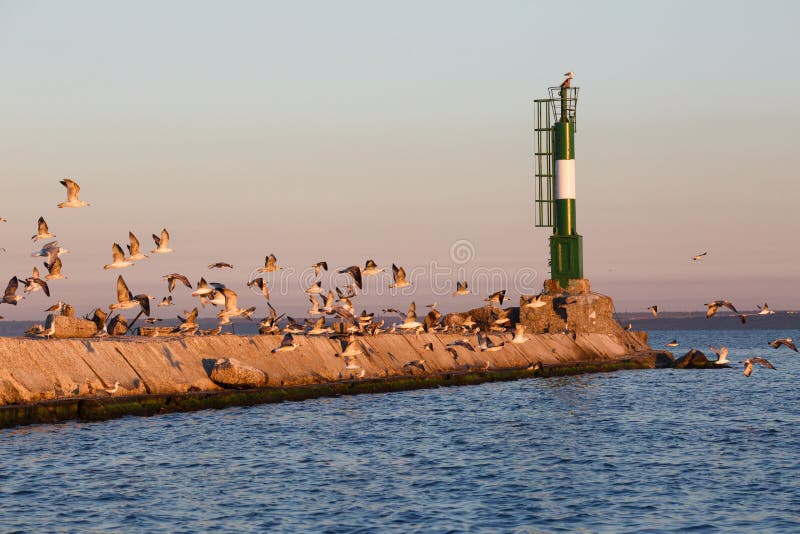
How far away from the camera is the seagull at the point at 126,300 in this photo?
144 ft

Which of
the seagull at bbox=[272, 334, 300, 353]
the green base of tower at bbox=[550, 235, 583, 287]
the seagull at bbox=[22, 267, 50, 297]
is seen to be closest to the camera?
the seagull at bbox=[22, 267, 50, 297]

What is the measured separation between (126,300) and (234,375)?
5.46 m

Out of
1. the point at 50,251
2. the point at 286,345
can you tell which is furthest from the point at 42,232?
the point at 286,345

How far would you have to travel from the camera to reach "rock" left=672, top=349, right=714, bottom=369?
80625 mm

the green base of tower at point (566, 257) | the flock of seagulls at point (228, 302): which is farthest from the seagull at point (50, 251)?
the green base of tower at point (566, 257)

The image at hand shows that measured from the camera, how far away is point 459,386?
5856 centimetres

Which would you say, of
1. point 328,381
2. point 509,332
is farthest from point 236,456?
point 509,332

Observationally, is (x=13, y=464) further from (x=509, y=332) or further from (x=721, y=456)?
(x=509, y=332)

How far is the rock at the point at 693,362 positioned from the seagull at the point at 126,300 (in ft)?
154

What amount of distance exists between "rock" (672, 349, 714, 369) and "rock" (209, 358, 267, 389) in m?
43.3

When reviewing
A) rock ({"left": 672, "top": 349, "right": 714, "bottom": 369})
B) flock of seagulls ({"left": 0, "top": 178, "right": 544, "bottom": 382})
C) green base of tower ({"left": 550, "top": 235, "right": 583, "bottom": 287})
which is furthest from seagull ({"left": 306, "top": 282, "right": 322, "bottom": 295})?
rock ({"left": 672, "top": 349, "right": 714, "bottom": 369})

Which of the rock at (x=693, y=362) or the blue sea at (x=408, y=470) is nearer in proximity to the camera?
the blue sea at (x=408, y=470)

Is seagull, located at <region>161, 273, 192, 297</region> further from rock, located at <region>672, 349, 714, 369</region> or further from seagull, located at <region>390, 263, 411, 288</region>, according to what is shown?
rock, located at <region>672, 349, 714, 369</region>

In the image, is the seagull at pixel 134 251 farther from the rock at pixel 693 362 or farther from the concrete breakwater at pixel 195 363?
the rock at pixel 693 362
